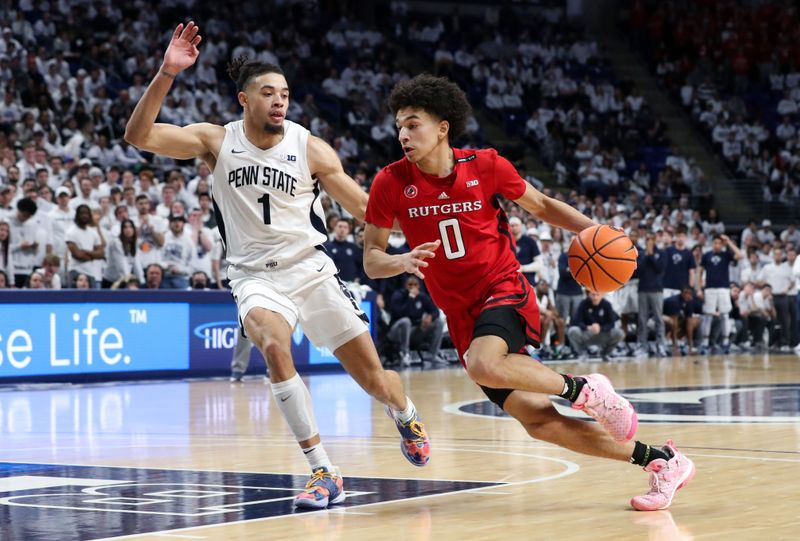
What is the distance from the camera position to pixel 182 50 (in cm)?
682

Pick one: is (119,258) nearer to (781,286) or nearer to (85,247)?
(85,247)

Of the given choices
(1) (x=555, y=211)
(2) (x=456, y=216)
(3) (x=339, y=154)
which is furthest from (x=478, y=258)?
(3) (x=339, y=154)

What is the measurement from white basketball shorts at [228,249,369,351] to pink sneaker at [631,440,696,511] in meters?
1.77

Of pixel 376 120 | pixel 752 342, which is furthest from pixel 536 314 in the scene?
pixel 376 120

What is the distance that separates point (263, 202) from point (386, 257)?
1.00 metres

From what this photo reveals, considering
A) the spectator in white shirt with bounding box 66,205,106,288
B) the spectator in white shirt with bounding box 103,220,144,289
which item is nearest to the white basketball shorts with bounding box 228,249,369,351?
the spectator in white shirt with bounding box 66,205,106,288

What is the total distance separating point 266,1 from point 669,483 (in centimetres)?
2597

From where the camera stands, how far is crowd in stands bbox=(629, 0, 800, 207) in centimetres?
3166

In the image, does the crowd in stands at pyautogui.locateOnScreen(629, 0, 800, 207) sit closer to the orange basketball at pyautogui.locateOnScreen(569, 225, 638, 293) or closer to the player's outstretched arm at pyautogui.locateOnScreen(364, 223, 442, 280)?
the orange basketball at pyautogui.locateOnScreen(569, 225, 638, 293)

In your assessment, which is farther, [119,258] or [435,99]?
[119,258]

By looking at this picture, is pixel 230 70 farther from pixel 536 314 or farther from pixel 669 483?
pixel 669 483

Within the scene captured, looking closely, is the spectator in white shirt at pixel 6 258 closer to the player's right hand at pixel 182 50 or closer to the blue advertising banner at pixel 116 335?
the blue advertising banner at pixel 116 335

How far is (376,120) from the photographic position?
27438 millimetres

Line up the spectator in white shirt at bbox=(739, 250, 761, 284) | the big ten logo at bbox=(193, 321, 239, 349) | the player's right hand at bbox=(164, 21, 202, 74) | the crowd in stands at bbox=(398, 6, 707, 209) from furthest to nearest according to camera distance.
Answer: the crowd in stands at bbox=(398, 6, 707, 209) < the spectator in white shirt at bbox=(739, 250, 761, 284) < the big ten logo at bbox=(193, 321, 239, 349) < the player's right hand at bbox=(164, 21, 202, 74)
